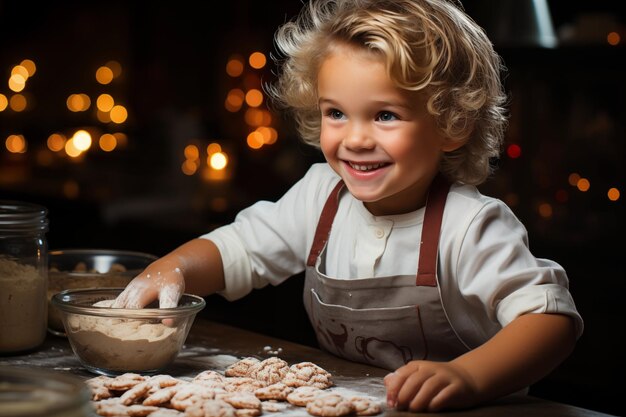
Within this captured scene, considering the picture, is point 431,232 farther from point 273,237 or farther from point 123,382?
point 123,382

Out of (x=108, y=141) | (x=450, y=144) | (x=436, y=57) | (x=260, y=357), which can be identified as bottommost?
(x=260, y=357)

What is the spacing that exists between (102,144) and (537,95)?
1.98 m

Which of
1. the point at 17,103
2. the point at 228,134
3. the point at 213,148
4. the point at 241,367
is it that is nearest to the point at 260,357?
the point at 241,367

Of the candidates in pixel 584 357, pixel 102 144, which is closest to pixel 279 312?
pixel 584 357

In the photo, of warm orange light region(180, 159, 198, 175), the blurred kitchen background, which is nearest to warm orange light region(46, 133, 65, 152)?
the blurred kitchen background

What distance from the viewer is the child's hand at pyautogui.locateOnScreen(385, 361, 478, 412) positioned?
1.15 metres

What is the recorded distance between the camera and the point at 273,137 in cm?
380

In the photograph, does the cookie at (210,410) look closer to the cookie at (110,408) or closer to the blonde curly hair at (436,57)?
the cookie at (110,408)

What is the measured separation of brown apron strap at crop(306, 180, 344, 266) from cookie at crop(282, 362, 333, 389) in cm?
29

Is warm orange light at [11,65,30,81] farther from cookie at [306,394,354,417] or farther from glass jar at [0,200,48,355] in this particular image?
cookie at [306,394,354,417]

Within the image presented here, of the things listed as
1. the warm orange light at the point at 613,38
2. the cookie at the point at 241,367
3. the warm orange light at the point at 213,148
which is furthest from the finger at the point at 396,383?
the warm orange light at the point at 213,148

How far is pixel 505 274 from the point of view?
4.36ft

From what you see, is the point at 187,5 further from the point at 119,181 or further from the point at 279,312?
the point at 279,312

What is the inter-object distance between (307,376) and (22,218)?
51 cm
